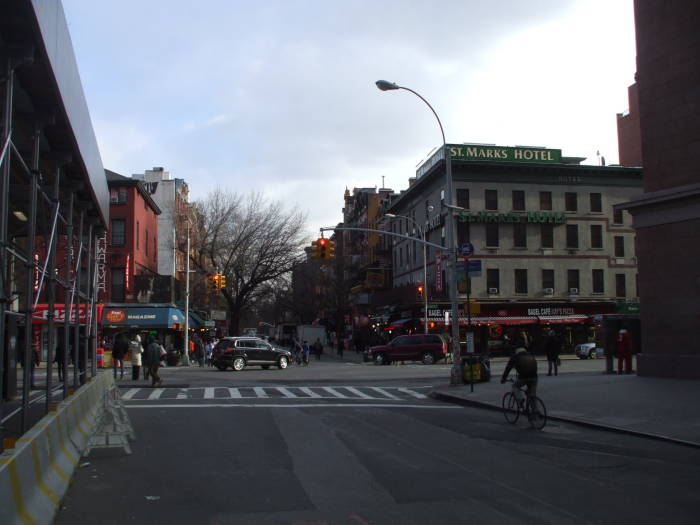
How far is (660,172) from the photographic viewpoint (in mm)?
22641

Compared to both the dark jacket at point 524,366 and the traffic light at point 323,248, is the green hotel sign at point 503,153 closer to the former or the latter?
the traffic light at point 323,248

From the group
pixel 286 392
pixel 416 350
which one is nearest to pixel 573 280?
pixel 416 350

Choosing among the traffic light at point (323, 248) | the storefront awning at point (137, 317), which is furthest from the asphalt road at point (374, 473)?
the storefront awning at point (137, 317)

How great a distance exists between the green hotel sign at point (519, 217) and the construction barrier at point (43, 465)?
43.1 metres

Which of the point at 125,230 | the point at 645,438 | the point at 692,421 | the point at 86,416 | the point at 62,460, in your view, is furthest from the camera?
the point at 125,230

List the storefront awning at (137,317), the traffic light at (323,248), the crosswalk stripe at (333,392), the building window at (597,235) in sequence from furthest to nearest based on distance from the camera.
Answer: the building window at (597,235)
the storefront awning at (137,317)
the traffic light at (323,248)
the crosswalk stripe at (333,392)

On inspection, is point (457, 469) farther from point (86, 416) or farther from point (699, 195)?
point (699, 195)

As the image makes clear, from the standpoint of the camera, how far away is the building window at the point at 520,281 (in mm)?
52781

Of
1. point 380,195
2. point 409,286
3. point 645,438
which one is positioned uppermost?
point 380,195

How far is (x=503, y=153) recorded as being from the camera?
5219cm

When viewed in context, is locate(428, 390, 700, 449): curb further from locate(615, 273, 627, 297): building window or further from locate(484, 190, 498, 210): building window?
locate(615, 273, 627, 297): building window

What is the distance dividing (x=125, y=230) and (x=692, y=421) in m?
43.5

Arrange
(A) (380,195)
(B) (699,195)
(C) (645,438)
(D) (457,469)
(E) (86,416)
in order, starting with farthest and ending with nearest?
(A) (380,195) → (B) (699,195) → (C) (645,438) → (E) (86,416) → (D) (457,469)

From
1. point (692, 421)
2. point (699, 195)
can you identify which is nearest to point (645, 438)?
point (692, 421)
